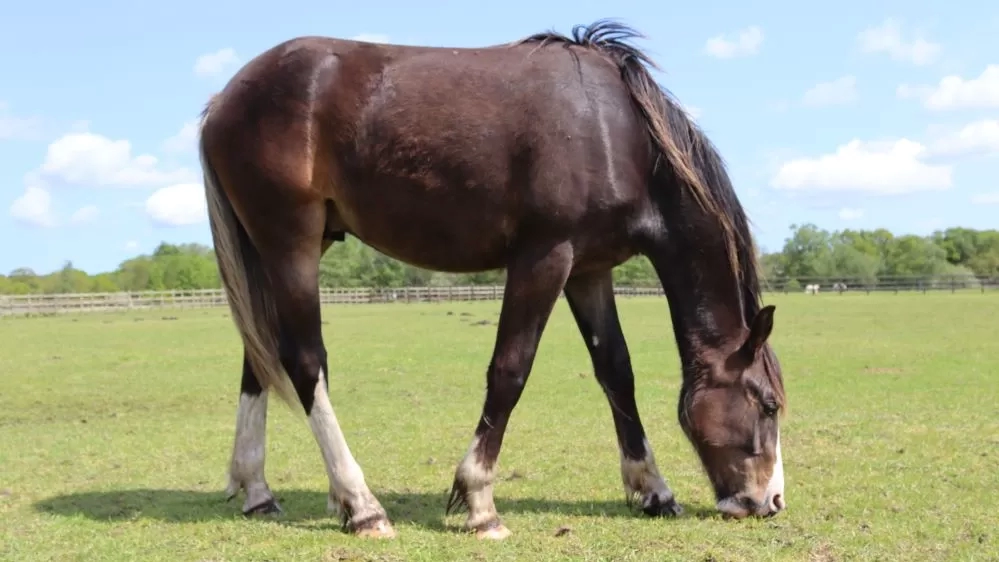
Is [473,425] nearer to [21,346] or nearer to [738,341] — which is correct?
[738,341]

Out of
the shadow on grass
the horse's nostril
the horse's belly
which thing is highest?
the horse's belly

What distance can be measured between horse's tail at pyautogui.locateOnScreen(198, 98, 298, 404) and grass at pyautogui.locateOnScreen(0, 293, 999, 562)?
95 cm

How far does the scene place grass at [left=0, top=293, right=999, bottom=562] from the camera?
4.55 m

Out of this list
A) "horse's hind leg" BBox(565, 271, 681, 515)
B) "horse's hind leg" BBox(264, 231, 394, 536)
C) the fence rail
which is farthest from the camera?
the fence rail

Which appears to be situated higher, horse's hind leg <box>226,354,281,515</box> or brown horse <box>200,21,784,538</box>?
brown horse <box>200,21,784,538</box>

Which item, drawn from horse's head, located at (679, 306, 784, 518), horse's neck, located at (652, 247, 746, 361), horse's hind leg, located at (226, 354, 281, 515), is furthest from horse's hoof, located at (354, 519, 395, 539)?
horse's neck, located at (652, 247, 746, 361)

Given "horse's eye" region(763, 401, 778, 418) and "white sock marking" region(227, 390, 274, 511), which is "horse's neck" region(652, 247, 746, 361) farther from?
"white sock marking" region(227, 390, 274, 511)

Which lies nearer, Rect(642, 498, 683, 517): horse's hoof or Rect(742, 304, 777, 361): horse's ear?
Rect(742, 304, 777, 361): horse's ear

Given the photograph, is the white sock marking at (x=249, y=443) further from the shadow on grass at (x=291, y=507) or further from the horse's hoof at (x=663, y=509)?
the horse's hoof at (x=663, y=509)

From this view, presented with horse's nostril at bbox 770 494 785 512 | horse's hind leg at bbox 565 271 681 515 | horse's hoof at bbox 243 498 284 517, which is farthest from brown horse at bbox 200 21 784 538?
horse's hoof at bbox 243 498 284 517

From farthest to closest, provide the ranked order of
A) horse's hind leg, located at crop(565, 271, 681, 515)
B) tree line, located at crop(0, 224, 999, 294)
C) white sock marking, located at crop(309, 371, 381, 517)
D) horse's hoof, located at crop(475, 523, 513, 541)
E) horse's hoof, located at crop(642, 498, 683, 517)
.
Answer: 1. tree line, located at crop(0, 224, 999, 294)
2. horse's hind leg, located at crop(565, 271, 681, 515)
3. horse's hoof, located at crop(642, 498, 683, 517)
4. white sock marking, located at crop(309, 371, 381, 517)
5. horse's hoof, located at crop(475, 523, 513, 541)

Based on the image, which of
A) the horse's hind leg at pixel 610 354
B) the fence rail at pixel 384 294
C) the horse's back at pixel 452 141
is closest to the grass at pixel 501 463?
the horse's hind leg at pixel 610 354

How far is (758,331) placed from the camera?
4898mm

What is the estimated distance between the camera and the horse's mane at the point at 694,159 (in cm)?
494
